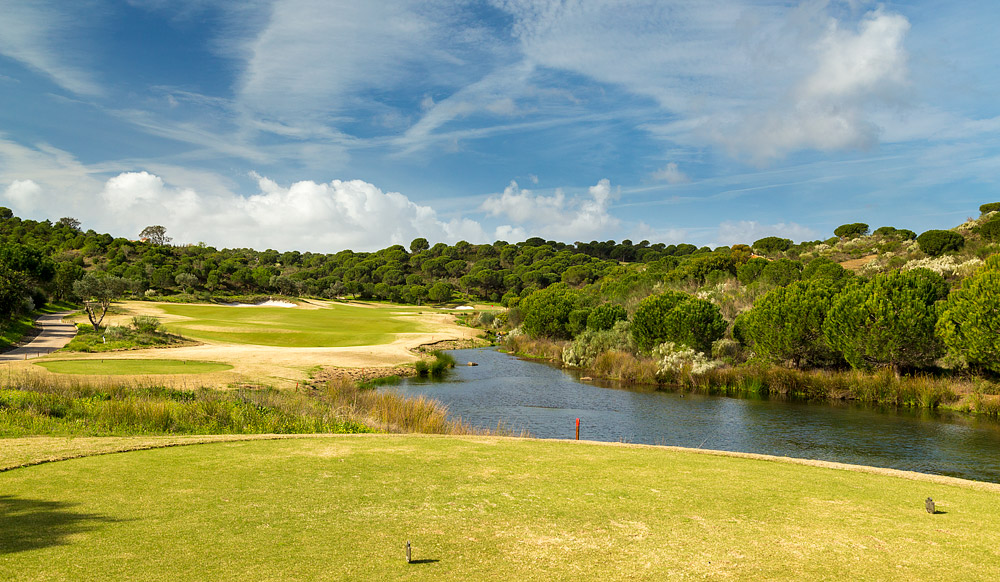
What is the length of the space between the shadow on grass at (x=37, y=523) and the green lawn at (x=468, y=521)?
0.03 metres

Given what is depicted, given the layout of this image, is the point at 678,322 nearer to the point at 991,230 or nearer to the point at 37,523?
the point at 37,523

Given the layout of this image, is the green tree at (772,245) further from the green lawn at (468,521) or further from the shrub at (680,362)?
the green lawn at (468,521)

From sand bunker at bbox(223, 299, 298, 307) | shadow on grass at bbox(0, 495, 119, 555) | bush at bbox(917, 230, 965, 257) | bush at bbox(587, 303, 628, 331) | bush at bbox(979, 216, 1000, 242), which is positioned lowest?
shadow on grass at bbox(0, 495, 119, 555)

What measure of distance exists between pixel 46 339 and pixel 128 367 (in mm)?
21890

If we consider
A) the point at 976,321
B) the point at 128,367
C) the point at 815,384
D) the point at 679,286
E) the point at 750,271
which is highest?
the point at 750,271

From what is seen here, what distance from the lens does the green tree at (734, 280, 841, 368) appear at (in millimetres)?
37625

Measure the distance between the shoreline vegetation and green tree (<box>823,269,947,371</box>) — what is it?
1.11 meters

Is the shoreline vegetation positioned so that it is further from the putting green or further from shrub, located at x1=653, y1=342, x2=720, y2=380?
the putting green

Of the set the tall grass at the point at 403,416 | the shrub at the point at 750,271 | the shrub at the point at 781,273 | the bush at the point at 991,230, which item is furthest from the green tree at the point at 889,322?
the bush at the point at 991,230

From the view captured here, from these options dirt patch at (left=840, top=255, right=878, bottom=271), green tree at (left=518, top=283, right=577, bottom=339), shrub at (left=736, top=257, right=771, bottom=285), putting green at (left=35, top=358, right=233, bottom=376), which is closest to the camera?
putting green at (left=35, top=358, right=233, bottom=376)

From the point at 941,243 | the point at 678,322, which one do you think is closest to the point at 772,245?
the point at 941,243

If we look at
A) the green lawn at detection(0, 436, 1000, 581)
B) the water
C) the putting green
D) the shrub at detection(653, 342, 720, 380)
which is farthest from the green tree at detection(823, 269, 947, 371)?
the putting green

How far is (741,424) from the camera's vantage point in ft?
92.1

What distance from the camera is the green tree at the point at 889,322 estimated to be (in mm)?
32875
